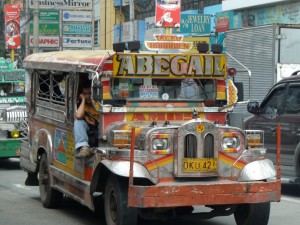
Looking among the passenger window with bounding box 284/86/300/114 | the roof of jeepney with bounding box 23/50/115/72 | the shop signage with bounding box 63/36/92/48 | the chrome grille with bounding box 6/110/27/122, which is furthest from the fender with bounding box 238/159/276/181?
the shop signage with bounding box 63/36/92/48

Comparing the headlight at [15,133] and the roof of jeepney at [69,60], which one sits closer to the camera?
the roof of jeepney at [69,60]

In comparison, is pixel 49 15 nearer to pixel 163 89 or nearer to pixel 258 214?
pixel 163 89

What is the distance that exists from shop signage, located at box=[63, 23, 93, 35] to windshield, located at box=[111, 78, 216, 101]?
3461 centimetres

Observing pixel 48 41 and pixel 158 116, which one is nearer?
pixel 158 116

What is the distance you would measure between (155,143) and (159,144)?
0.05 metres

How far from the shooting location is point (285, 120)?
44.1 feet

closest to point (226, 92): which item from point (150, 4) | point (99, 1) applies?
point (150, 4)

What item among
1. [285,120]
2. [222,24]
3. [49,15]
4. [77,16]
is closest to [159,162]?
[285,120]

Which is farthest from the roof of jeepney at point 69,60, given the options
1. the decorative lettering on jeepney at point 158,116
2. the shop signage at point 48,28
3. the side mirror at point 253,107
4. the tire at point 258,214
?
the shop signage at point 48,28

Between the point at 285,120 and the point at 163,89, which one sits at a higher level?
the point at 163,89

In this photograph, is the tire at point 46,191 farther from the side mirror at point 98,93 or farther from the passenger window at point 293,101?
the passenger window at point 293,101

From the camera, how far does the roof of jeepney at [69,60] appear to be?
10.2 meters

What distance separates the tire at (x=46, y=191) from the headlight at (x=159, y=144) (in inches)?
129

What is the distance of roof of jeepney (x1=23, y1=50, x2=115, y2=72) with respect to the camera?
10188 mm
